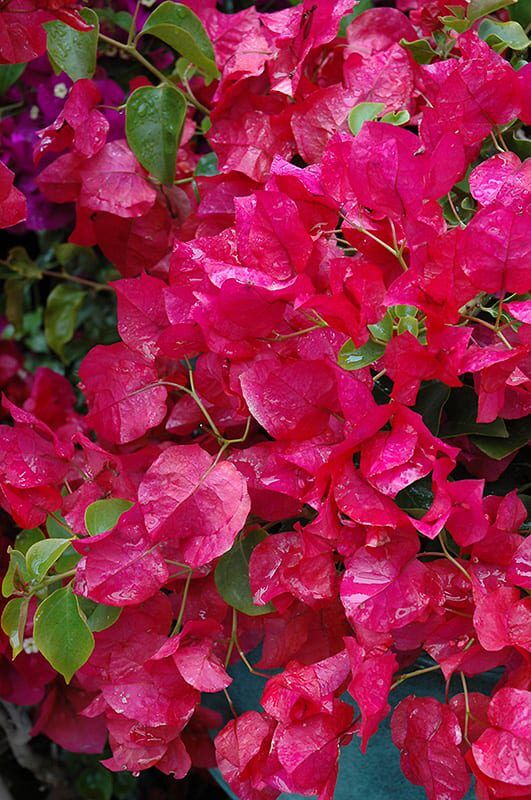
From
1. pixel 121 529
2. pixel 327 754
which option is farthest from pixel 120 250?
pixel 327 754

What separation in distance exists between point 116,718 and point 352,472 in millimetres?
193

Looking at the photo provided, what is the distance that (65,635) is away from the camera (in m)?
0.48

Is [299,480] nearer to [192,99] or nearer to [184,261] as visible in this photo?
[184,261]

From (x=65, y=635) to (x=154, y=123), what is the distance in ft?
1.10

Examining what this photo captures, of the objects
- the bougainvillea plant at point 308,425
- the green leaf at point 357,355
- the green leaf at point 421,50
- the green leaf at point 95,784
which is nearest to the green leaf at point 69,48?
the bougainvillea plant at point 308,425

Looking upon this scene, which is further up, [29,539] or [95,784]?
[29,539]

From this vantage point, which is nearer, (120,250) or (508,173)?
(508,173)

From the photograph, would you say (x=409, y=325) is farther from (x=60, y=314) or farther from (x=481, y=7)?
(x=60, y=314)

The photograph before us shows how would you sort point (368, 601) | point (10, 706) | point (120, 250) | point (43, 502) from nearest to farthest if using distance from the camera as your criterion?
point (368, 601), point (43, 502), point (120, 250), point (10, 706)

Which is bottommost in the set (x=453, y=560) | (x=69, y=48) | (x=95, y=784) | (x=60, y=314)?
(x=95, y=784)

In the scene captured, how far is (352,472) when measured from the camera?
43cm

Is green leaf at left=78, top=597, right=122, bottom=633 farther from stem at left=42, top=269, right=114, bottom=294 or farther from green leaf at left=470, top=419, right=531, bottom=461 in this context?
stem at left=42, top=269, right=114, bottom=294

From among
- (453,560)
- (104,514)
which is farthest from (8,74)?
(453,560)

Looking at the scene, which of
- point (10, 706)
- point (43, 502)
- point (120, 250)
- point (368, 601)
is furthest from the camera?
point (10, 706)
